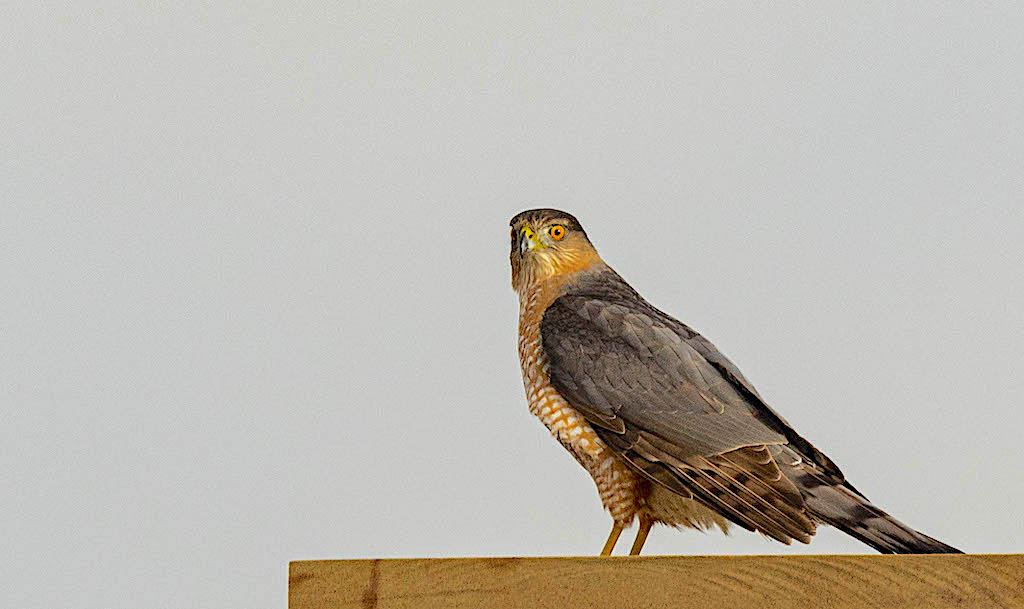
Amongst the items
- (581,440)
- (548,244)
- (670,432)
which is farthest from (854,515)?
(548,244)

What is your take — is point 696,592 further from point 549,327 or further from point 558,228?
point 558,228

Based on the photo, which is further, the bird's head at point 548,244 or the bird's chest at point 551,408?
the bird's head at point 548,244

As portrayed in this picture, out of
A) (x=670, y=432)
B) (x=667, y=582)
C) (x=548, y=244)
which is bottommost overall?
(x=667, y=582)

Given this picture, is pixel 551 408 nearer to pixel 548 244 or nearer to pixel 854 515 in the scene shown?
pixel 548 244

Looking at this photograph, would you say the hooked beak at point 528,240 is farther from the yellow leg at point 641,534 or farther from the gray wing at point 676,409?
the yellow leg at point 641,534

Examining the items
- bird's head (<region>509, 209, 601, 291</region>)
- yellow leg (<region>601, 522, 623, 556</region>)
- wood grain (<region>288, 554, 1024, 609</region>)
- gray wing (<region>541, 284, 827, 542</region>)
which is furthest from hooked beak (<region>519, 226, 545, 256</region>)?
wood grain (<region>288, 554, 1024, 609</region>)

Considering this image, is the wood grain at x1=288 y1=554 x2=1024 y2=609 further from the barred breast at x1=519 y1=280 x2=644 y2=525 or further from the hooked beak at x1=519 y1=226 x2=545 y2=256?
the hooked beak at x1=519 y1=226 x2=545 y2=256

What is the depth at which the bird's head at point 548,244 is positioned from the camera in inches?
65.1

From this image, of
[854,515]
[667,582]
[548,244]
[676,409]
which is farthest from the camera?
[548,244]

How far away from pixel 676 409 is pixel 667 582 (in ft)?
1.27

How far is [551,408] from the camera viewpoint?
1.48 meters

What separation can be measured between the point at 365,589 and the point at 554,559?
0.18m

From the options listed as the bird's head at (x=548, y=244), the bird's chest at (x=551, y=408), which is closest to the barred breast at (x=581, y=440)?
the bird's chest at (x=551, y=408)

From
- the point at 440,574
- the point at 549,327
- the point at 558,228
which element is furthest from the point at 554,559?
the point at 558,228
